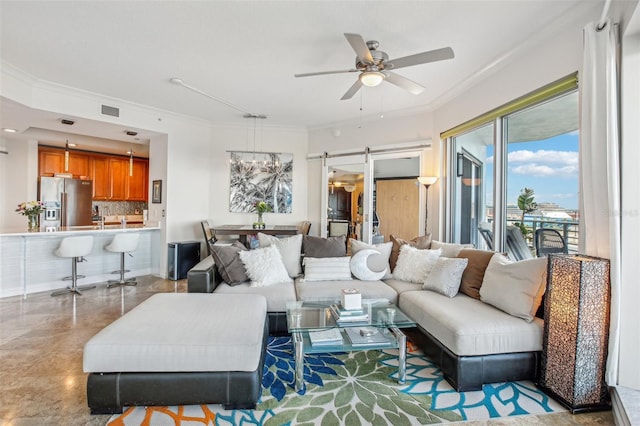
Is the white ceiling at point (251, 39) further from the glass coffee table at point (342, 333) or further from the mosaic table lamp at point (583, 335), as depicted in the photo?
the glass coffee table at point (342, 333)

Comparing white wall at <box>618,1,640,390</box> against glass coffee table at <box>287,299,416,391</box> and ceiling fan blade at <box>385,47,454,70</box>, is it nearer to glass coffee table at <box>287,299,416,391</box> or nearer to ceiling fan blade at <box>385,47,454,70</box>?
ceiling fan blade at <box>385,47,454,70</box>

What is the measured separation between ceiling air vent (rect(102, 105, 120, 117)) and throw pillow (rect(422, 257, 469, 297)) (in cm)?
496

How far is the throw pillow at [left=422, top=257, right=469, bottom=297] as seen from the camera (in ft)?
9.57

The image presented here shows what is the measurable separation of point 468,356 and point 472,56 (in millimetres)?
2943

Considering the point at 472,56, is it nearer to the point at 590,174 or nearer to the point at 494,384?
the point at 590,174

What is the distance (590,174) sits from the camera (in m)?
2.20

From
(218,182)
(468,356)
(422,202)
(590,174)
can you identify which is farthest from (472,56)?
(218,182)

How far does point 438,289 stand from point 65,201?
281 inches

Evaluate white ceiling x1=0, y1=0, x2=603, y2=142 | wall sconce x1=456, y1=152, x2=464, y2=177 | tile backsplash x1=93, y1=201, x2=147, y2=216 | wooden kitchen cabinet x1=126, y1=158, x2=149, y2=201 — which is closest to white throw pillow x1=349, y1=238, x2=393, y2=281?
wall sconce x1=456, y1=152, x2=464, y2=177

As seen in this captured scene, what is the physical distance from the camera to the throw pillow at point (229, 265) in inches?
127

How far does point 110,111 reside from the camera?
4578 millimetres

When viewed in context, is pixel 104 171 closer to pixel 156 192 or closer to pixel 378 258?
pixel 156 192

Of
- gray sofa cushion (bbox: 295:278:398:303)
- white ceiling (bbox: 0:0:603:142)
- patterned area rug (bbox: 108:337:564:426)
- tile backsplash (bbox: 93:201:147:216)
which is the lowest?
patterned area rug (bbox: 108:337:564:426)

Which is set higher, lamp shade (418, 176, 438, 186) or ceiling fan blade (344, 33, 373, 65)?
ceiling fan blade (344, 33, 373, 65)
